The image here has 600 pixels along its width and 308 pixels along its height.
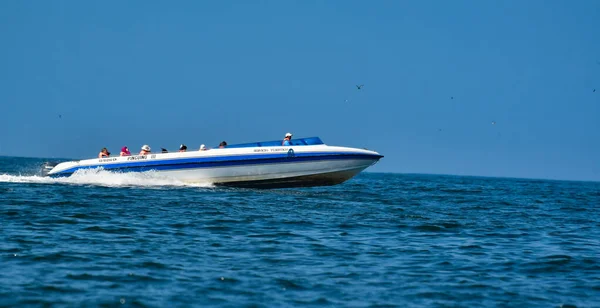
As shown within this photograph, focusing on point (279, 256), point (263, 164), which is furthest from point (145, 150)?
point (279, 256)

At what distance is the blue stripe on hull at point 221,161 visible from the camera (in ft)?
87.2

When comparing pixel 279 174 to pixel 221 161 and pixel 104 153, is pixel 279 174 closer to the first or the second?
pixel 221 161

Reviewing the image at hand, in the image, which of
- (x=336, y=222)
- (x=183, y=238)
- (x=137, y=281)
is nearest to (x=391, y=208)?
(x=336, y=222)

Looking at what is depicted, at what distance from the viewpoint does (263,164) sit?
26.8 metres

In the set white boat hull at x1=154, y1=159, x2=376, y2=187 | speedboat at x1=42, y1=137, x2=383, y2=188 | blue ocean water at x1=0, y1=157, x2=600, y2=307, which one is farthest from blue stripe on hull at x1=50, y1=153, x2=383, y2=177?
blue ocean water at x1=0, y1=157, x2=600, y2=307

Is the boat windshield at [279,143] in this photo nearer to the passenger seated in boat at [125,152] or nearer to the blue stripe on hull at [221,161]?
the blue stripe on hull at [221,161]

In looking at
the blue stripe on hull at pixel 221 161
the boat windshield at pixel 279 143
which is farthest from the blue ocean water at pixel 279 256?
the boat windshield at pixel 279 143

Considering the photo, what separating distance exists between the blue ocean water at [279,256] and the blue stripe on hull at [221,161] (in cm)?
544

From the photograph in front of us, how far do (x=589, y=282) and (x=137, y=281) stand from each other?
7129 mm

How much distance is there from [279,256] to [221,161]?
15.3 meters

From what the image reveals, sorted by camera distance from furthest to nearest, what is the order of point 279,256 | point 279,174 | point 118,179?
point 118,179 < point 279,174 < point 279,256

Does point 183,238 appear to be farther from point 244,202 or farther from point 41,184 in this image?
point 41,184

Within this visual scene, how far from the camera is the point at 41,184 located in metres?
28.4

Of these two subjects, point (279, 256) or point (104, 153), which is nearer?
point (279, 256)
